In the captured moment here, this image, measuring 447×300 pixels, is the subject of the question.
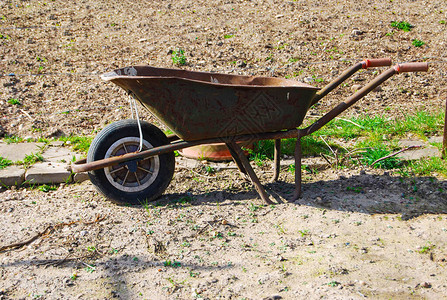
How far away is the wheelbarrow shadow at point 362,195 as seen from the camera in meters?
3.63

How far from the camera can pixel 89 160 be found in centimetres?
360

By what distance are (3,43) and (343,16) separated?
5172 millimetres

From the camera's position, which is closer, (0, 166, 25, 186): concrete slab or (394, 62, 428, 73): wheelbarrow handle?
(394, 62, 428, 73): wheelbarrow handle

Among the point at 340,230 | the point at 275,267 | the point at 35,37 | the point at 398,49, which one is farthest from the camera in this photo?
the point at 35,37

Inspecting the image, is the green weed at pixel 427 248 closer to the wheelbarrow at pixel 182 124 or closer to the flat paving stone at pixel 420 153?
the wheelbarrow at pixel 182 124

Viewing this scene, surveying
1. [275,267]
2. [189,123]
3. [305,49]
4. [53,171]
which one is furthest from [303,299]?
[305,49]

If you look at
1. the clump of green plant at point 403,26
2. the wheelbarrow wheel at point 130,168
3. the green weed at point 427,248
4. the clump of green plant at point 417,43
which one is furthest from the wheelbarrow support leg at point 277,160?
the clump of green plant at point 403,26

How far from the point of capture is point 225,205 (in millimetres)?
3719

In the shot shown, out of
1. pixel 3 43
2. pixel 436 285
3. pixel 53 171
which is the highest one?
pixel 3 43

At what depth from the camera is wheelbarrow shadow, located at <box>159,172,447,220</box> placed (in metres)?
3.63

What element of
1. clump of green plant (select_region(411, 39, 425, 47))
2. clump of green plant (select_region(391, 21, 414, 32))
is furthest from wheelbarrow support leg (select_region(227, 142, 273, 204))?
clump of green plant (select_region(391, 21, 414, 32))

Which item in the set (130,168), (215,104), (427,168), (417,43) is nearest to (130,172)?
(130,168)

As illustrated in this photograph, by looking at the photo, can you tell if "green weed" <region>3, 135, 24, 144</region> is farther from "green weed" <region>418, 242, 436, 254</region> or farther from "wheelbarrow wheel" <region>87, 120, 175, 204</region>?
"green weed" <region>418, 242, 436, 254</region>

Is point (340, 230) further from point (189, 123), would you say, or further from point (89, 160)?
point (89, 160)
